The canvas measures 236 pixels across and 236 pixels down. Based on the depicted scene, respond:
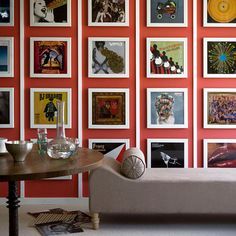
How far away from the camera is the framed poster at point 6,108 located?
4301mm

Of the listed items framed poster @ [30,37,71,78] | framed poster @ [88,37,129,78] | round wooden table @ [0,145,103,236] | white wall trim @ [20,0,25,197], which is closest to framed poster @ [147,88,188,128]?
framed poster @ [88,37,129,78]

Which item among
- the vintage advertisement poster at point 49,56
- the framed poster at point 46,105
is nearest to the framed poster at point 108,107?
the framed poster at point 46,105

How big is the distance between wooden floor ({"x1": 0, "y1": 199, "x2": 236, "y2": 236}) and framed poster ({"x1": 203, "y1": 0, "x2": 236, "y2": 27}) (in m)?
1.93

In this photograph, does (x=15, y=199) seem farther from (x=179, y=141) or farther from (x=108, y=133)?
(x=179, y=141)

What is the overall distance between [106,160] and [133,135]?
61cm

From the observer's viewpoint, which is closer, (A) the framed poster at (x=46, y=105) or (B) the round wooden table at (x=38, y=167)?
Result: (B) the round wooden table at (x=38, y=167)

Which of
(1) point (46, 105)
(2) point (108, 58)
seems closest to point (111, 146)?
(1) point (46, 105)

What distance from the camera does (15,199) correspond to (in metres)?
2.62

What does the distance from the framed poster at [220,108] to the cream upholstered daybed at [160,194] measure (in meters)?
0.93

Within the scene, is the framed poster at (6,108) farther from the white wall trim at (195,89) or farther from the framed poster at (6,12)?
the white wall trim at (195,89)

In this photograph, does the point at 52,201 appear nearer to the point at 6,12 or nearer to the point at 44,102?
the point at 44,102

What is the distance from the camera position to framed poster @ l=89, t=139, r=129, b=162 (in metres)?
4.33

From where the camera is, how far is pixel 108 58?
14.1 ft

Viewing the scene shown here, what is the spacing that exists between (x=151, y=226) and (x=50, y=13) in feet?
7.61
